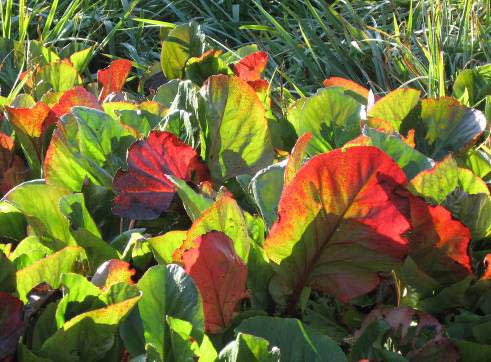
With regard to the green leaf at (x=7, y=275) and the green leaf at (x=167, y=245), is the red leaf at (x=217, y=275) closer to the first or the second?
the green leaf at (x=167, y=245)

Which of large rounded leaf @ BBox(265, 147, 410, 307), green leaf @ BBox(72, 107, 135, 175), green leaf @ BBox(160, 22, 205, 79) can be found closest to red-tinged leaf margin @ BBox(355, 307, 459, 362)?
large rounded leaf @ BBox(265, 147, 410, 307)

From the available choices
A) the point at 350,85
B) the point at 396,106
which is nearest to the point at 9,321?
the point at 396,106

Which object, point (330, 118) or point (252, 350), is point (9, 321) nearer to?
point (252, 350)

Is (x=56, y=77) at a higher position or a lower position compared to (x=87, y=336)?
lower

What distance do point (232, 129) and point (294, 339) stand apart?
491mm

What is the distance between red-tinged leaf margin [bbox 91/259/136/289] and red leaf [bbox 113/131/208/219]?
209 millimetres

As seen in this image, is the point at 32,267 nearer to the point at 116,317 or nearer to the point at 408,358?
the point at 116,317

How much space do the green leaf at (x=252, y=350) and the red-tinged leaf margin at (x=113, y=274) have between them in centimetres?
22

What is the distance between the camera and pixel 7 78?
2670mm

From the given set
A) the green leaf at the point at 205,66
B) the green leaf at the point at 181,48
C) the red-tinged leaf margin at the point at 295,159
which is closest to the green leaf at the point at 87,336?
the red-tinged leaf margin at the point at 295,159

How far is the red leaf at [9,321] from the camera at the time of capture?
0.86 metres

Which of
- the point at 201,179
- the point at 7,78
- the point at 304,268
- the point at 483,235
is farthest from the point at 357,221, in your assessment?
the point at 7,78

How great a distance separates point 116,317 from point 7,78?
202 cm

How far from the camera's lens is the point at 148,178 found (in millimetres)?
1158
